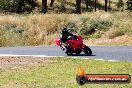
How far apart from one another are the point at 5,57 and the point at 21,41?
346 inches

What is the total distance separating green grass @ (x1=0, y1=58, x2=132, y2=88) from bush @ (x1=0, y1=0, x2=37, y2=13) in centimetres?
4031

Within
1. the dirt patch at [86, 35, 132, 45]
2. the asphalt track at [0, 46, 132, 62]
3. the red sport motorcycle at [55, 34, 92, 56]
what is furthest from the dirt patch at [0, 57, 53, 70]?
the dirt patch at [86, 35, 132, 45]

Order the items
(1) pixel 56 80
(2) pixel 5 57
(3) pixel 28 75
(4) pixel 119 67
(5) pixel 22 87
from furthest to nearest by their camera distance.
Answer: (2) pixel 5 57 < (4) pixel 119 67 < (3) pixel 28 75 < (1) pixel 56 80 < (5) pixel 22 87

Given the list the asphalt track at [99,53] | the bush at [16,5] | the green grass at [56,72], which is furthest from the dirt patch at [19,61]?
the bush at [16,5]

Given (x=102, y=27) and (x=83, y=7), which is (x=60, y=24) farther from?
(x=83, y=7)

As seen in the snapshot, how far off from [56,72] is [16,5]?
44.2m

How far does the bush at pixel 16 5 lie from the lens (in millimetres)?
58250

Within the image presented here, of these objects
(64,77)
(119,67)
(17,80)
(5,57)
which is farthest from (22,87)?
(5,57)

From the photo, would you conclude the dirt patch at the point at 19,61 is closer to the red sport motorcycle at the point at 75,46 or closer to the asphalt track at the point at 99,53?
the asphalt track at the point at 99,53

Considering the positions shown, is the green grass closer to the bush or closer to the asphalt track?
the asphalt track

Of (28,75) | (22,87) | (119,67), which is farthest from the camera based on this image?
(119,67)

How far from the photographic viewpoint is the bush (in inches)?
2293

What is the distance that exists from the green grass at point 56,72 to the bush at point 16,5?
4031cm

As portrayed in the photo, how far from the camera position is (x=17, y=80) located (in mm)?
13781
